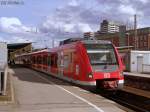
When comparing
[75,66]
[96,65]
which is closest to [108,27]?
[75,66]

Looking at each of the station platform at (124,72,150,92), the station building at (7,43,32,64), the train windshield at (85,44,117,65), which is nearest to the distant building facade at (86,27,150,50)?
the station building at (7,43,32,64)

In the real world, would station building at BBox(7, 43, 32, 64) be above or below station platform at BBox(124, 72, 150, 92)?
above

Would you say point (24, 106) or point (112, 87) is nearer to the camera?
point (24, 106)

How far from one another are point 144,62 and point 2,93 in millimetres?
38298

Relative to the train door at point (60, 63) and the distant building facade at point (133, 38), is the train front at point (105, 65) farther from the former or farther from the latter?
the distant building facade at point (133, 38)

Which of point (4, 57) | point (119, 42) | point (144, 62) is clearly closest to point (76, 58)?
point (4, 57)

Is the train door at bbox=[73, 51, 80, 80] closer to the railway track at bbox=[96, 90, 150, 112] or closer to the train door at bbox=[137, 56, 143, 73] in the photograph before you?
the railway track at bbox=[96, 90, 150, 112]

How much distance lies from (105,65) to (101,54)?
2.75ft

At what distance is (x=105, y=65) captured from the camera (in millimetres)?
21484

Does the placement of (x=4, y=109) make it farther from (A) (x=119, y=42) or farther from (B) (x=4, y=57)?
(A) (x=119, y=42)

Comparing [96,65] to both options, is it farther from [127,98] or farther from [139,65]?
[139,65]

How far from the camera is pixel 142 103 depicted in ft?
66.6

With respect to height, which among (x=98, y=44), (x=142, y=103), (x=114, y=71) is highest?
(x=98, y=44)

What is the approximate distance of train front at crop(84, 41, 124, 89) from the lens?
2116 cm
